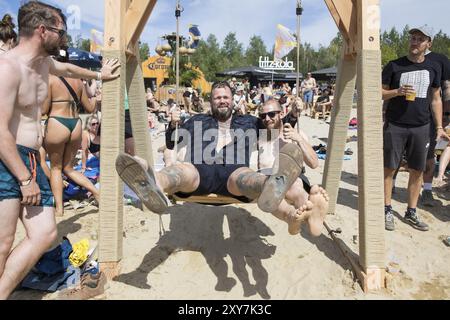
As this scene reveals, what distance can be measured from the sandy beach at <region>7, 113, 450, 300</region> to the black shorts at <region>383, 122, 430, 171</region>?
677mm

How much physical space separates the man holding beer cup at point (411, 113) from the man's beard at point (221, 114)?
1.62 metres

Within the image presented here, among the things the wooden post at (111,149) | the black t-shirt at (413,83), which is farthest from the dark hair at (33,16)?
the black t-shirt at (413,83)

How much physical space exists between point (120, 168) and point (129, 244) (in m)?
1.48

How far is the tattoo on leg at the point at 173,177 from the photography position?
2484 millimetres

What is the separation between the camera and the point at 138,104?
356 cm

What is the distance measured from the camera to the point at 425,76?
3621 millimetres

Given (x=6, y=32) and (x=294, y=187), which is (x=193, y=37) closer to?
(x=6, y=32)

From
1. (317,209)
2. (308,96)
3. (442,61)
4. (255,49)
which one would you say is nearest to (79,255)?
(317,209)

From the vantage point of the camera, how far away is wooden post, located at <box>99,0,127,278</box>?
273 cm

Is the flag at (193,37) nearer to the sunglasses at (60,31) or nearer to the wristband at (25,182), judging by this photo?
the sunglasses at (60,31)

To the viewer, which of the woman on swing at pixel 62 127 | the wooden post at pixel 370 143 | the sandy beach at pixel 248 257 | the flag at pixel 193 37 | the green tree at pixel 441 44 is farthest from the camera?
the green tree at pixel 441 44

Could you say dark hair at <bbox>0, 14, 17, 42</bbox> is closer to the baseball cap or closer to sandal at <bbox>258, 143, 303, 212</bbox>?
sandal at <bbox>258, 143, 303, 212</bbox>
